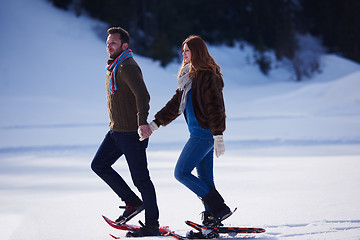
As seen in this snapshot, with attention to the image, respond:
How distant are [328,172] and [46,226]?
4198mm

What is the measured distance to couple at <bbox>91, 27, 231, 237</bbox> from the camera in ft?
12.3

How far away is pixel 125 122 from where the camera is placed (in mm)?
3934

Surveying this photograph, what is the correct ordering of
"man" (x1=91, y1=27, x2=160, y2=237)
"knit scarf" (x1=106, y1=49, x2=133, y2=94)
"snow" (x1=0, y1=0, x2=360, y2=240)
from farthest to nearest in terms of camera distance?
"snow" (x1=0, y1=0, x2=360, y2=240)
"knit scarf" (x1=106, y1=49, x2=133, y2=94)
"man" (x1=91, y1=27, x2=160, y2=237)

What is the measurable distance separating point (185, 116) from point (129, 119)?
44cm

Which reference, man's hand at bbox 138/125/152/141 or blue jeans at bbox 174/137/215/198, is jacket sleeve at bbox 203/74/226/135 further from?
man's hand at bbox 138/125/152/141

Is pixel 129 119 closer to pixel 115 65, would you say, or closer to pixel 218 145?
pixel 115 65

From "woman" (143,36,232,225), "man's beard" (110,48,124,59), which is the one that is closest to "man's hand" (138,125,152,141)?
"woman" (143,36,232,225)

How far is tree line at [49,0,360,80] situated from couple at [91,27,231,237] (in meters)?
27.4

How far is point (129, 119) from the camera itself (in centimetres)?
394

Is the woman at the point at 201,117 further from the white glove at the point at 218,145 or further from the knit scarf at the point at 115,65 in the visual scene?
the knit scarf at the point at 115,65

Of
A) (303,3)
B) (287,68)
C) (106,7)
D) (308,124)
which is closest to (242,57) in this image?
(287,68)

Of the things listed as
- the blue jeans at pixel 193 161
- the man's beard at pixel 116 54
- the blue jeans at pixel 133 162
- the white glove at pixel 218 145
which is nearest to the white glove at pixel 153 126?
the blue jeans at pixel 133 162

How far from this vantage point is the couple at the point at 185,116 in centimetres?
374

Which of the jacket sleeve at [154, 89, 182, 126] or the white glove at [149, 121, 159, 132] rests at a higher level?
the jacket sleeve at [154, 89, 182, 126]
